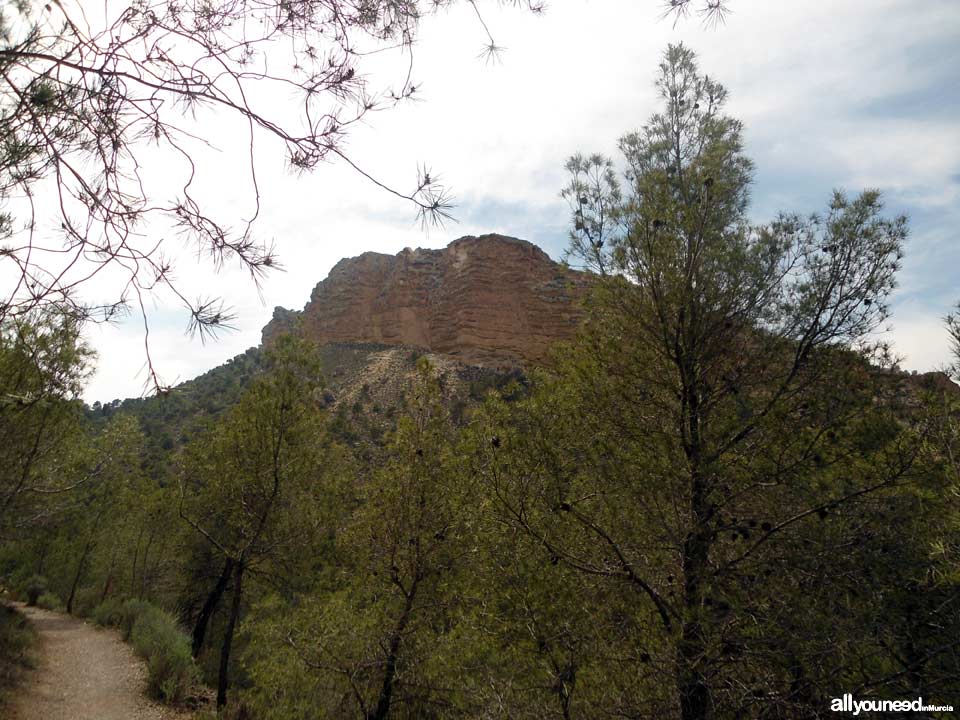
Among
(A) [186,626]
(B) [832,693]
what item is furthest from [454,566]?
(A) [186,626]

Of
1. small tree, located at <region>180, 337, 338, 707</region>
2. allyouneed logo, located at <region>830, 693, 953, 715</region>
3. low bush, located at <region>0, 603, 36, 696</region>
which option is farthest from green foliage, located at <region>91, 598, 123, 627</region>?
allyouneed logo, located at <region>830, 693, 953, 715</region>

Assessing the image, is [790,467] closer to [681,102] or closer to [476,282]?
[681,102]

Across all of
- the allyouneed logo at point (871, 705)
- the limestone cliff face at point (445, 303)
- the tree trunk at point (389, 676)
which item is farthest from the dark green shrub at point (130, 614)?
the limestone cliff face at point (445, 303)

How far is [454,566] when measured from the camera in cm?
726

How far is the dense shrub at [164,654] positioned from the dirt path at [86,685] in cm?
24

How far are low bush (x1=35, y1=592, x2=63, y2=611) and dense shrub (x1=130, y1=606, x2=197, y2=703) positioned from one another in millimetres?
9406

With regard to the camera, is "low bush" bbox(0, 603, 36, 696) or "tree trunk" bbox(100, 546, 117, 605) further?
"tree trunk" bbox(100, 546, 117, 605)

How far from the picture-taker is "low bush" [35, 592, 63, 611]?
20234mm

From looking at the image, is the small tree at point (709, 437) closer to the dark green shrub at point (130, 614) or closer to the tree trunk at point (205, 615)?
the tree trunk at point (205, 615)

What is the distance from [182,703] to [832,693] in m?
11.1

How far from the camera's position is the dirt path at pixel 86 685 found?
9.10 meters

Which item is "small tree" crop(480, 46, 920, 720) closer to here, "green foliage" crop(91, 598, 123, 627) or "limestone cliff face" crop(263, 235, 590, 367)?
"green foliage" crop(91, 598, 123, 627)

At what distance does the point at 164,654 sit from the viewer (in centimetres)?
1120

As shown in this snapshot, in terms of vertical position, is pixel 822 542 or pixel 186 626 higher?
pixel 822 542
